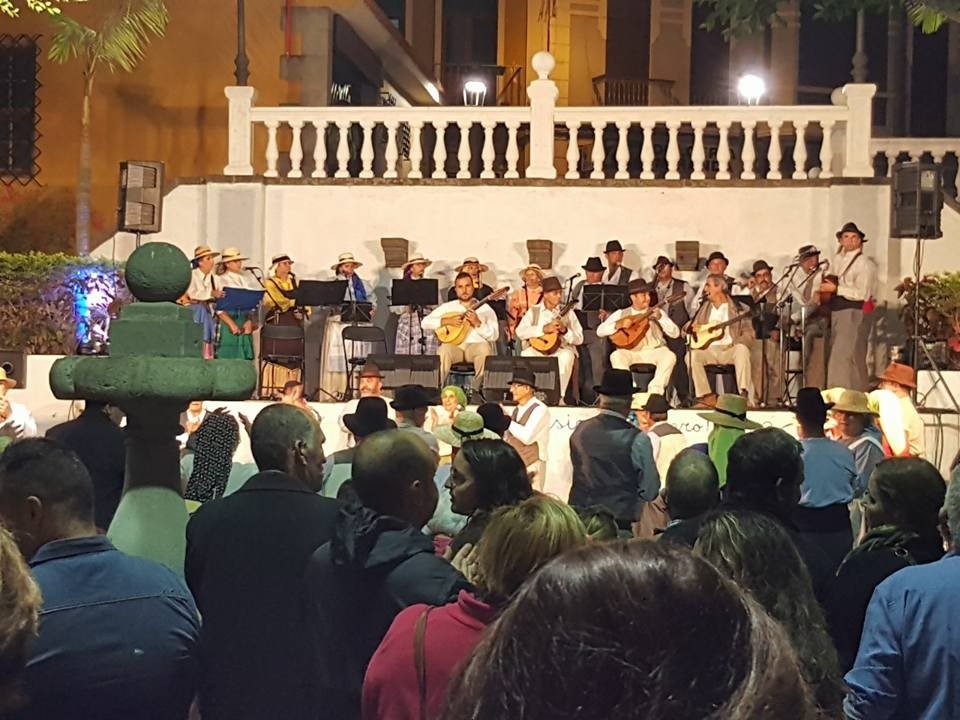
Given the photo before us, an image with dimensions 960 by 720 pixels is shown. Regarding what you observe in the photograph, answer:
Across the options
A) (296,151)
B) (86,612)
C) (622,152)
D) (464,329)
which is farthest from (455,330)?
(86,612)

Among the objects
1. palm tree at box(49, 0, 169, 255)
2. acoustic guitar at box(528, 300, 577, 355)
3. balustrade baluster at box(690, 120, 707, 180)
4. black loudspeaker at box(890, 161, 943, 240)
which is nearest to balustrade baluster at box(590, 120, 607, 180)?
balustrade baluster at box(690, 120, 707, 180)

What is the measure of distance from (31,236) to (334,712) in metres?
17.3

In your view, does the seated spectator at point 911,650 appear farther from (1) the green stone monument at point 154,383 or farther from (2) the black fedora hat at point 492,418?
(2) the black fedora hat at point 492,418

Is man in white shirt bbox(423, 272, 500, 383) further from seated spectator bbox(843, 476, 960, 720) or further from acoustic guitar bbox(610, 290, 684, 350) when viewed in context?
seated spectator bbox(843, 476, 960, 720)

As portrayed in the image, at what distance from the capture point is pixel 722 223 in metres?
16.8

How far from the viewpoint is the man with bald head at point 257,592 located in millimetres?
3865

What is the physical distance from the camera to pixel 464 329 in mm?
14281

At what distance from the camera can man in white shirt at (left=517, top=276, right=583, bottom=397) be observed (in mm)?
14289

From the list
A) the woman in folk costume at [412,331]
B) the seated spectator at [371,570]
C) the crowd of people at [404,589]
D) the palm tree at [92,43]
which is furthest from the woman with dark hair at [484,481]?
the palm tree at [92,43]

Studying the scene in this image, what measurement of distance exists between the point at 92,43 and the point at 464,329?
688cm

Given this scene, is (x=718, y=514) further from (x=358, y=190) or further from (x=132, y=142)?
(x=132, y=142)

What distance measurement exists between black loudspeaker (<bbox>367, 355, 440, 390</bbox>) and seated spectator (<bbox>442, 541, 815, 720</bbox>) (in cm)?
1252

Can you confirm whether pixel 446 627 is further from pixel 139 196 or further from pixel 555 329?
pixel 139 196

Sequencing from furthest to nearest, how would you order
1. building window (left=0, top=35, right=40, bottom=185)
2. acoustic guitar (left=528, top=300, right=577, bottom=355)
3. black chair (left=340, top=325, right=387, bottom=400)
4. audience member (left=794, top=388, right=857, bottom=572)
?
building window (left=0, top=35, right=40, bottom=185), black chair (left=340, top=325, right=387, bottom=400), acoustic guitar (left=528, top=300, right=577, bottom=355), audience member (left=794, top=388, right=857, bottom=572)
